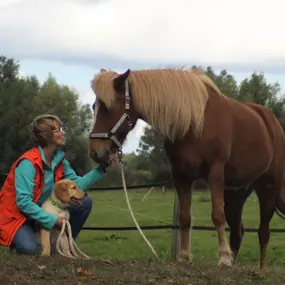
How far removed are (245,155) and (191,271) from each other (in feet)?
5.15

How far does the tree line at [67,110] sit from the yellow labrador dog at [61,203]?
31998mm

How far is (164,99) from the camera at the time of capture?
17.4ft

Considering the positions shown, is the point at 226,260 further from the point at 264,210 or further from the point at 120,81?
the point at 120,81

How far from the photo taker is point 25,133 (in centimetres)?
4319

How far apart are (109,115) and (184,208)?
1.27 m

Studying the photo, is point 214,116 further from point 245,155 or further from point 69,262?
point 69,262

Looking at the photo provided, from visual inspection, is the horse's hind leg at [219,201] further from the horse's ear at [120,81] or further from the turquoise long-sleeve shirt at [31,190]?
the turquoise long-sleeve shirt at [31,190]

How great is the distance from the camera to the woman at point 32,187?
→ 5238 mm

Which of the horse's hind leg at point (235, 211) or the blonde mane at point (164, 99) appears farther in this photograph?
the horse's hind leg at point (235, 211)

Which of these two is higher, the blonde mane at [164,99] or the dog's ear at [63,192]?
the blonde mane at [164,99]

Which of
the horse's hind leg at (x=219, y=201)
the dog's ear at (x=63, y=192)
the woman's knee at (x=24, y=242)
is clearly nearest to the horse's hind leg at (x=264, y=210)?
the horse's hind leg at (x=219, y=201)

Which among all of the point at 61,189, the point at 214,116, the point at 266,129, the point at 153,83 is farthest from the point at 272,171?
the point at 61,189

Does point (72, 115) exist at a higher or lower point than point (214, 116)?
lower

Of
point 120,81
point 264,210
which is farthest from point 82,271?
point 264,210
